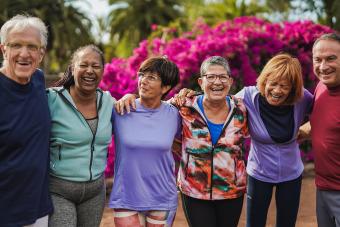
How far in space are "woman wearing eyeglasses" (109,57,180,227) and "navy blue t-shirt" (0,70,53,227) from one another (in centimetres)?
60

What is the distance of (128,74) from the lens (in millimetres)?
7688

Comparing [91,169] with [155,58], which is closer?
[91,169]

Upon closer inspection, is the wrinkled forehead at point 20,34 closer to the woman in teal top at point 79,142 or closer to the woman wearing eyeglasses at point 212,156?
the woman in teal top at point 79,142

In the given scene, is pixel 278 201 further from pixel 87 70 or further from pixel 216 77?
pixel 87 70

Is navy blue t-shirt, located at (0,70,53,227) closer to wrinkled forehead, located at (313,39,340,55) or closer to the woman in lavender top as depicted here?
the woman in lavender top

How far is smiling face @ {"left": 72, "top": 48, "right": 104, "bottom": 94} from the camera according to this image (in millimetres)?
3002

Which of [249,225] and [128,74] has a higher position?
Answer: [128,74]

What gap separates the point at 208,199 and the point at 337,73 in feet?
4.33

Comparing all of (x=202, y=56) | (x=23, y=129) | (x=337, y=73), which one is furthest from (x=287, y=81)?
(x=202, y=56)

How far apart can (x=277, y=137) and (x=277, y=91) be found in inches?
14.5

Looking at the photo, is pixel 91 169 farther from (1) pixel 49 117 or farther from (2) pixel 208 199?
(2) pixel 208 199

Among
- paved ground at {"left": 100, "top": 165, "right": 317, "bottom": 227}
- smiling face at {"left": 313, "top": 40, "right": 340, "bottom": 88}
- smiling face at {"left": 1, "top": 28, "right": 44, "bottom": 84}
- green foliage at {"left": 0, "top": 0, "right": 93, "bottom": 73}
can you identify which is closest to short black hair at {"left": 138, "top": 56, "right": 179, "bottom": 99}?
smiling face at {"left": 1, "top": 28, "right": 44, "bottom": 84}

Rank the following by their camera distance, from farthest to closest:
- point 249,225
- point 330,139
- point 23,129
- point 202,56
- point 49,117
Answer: point 202,56, point 249,225, point 330,139, point 49,117, point 23,129

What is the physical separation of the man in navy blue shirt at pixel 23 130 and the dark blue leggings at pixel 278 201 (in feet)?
5.44
